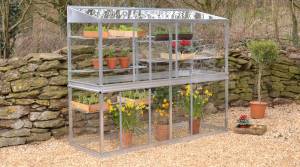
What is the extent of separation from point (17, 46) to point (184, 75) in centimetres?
304

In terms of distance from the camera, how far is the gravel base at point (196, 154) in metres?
5.41

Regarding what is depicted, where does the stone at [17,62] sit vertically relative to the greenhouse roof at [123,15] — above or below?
below

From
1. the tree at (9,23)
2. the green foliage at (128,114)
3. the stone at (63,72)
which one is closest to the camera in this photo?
the green foliage at (128,114)

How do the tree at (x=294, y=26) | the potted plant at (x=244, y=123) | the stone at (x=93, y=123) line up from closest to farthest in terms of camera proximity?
1. the stone at (x=93, y=123)
2. the potted plant at (x=244, y=123)
3. the tree at (x=294, y=26)

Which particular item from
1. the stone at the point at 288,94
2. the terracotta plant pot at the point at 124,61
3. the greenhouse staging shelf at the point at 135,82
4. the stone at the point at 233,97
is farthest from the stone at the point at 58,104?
the stone at the point at 288,94

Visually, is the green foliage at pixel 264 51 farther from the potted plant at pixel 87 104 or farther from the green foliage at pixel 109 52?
the potted plant at pixel 87 104

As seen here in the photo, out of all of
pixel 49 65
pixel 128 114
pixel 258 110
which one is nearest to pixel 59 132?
pixel 49 65

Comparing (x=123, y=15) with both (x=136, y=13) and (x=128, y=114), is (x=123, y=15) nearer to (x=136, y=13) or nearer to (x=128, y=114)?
(x=136, y=13)

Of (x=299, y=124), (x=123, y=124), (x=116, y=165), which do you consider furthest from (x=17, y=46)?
(x=299, y=124)

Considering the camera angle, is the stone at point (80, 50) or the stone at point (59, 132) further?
the stone at point (80, 50)

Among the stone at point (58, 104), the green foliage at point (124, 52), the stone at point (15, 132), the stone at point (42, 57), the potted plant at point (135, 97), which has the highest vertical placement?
the green foliage at point (124, 52)

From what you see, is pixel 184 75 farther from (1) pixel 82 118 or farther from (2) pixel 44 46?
(2) pixel 44 46

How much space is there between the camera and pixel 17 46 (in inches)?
296

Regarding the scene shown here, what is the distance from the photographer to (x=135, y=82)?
5.83 meters
